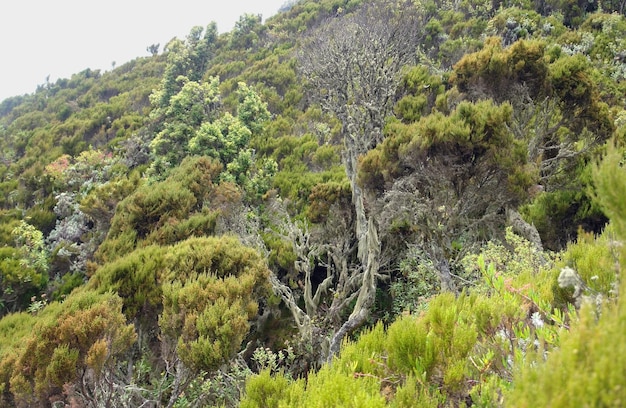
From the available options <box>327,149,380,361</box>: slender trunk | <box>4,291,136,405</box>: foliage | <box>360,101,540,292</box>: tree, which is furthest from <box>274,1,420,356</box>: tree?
<box>4,291,136,405</box>: foliage

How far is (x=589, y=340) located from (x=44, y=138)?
23816 millimetres

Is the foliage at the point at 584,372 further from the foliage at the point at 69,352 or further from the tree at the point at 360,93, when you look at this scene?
the tree at the point at 360,93

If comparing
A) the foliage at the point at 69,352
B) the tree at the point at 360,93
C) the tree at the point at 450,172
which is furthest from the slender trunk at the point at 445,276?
the foliage at the point at 69,352

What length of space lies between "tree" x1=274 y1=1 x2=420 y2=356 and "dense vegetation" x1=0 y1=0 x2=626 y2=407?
0.28 feet

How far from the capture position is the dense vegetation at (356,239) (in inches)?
86.9

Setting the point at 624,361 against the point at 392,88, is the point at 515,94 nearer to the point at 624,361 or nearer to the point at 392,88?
the point at 392,88

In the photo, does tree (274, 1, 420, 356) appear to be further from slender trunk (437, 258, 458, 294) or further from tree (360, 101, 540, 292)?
slender trunk (437, 258, 458, 294)

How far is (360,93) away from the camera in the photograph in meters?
10.2

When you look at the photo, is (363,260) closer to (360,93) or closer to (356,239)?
(356,239)

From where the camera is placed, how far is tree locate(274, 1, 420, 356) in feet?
24.1

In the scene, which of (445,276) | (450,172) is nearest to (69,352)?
(445,276)

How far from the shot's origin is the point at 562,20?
635 inches

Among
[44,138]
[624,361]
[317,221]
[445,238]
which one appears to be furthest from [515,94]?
[44,138]

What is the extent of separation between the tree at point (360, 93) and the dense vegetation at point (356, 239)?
8 centimetres
